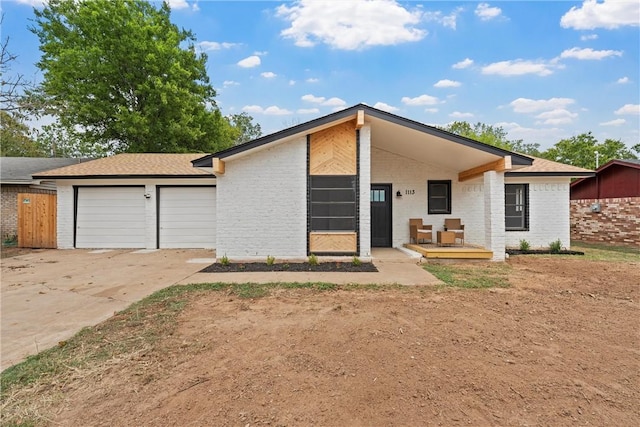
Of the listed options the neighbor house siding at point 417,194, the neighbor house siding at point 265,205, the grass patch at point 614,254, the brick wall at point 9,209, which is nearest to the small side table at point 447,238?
the neighbor house siding at point 417,194

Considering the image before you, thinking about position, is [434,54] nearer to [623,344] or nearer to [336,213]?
[336,213]

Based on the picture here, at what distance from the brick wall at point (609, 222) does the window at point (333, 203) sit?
11.0 m

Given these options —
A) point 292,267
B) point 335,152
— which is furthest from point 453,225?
point 292,267

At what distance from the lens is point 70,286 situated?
571 centimetres

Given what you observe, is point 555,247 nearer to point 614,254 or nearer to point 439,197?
point 614,254

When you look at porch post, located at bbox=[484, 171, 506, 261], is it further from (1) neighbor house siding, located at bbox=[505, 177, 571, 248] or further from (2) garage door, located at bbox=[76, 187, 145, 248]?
(2) garage door, located at bbox=[76, 187, 145, 248]

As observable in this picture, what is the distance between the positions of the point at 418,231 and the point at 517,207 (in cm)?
405

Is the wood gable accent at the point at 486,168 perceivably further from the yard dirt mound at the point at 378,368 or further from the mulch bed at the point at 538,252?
the yard dirt mound at the point at 378,368

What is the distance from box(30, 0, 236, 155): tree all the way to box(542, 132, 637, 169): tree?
110ft

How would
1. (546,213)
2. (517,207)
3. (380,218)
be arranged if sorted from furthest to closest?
(517,207), (380,218), (546,213)

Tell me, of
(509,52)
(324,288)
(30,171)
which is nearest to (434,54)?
(509,52)

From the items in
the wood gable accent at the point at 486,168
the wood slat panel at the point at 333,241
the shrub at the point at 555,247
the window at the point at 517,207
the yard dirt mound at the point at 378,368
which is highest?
the wood gable accent at the point at 486,168

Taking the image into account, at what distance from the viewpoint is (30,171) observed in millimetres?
13977

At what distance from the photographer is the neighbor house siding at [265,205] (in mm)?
7848
